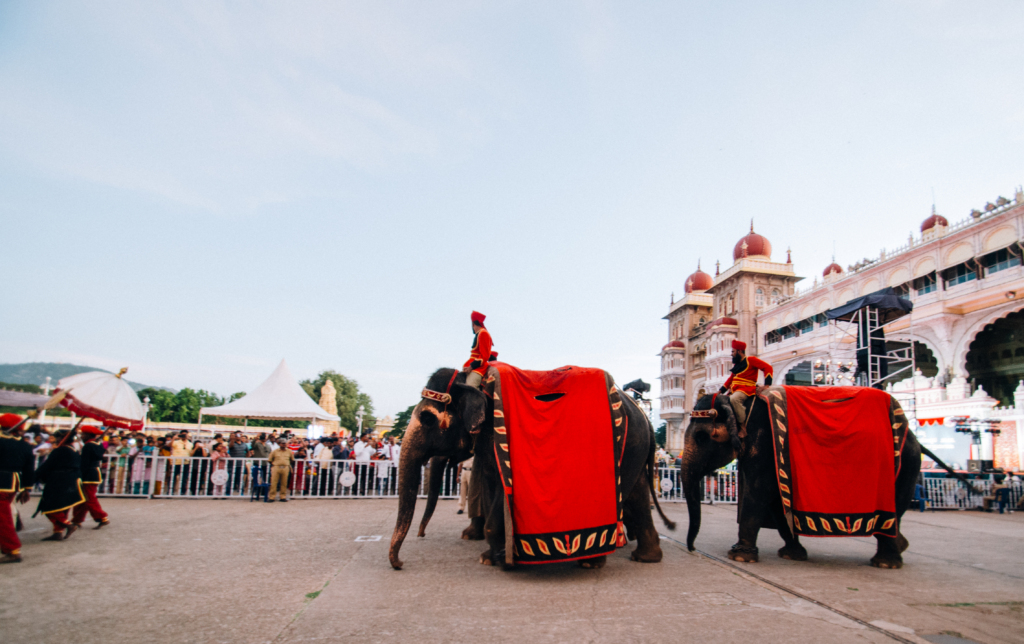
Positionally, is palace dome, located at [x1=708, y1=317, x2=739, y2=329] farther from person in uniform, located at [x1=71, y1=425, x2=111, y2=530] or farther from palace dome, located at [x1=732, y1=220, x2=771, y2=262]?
person in uniform, located at [x1=71, y1=425, x2=111, y2=530]

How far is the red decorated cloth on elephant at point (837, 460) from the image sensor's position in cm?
616

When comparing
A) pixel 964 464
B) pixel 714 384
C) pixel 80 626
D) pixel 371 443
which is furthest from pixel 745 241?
pixel 80 626

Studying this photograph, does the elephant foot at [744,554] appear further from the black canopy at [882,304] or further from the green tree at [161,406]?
the green tree at [161,406]

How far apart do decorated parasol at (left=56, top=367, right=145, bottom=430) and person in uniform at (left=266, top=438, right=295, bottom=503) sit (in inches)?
106

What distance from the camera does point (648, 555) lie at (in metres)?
5.99

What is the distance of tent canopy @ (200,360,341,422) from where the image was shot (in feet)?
58.7

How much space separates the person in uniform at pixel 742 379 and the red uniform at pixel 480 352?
2.96m

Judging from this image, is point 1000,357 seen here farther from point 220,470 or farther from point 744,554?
point 220,470

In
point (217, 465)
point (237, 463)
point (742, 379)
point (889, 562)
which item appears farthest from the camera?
point (237, 463)

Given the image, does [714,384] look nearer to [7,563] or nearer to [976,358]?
[976,358]

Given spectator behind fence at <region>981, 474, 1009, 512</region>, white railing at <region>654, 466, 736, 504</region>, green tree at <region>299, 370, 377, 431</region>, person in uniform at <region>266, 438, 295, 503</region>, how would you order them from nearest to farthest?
person in uniform at <region>266, 438, 295, 503</region> < white railing at <region>654, 466, 736, 504</region> < spectator behind fence at <region>981, 474, 1009, 512</region> < green tree at <region>299, 370, 377, 431</region>

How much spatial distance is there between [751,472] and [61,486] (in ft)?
27.3

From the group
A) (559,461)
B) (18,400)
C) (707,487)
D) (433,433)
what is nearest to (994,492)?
(707,487)

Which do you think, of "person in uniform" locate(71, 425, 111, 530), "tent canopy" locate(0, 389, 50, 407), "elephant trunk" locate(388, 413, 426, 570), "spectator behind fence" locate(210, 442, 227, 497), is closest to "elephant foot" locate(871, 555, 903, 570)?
"elephant trunk" locate(388, 413, 426, 570)
